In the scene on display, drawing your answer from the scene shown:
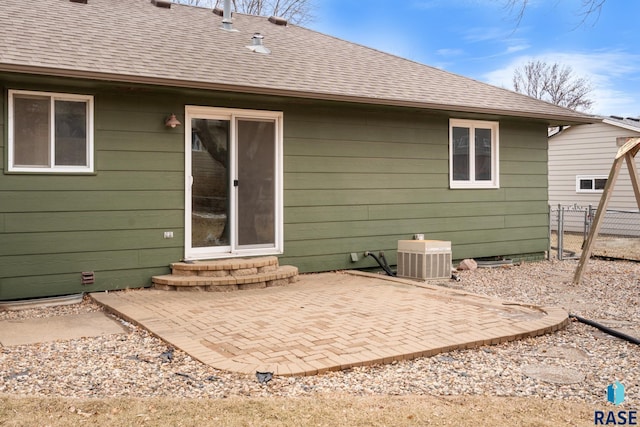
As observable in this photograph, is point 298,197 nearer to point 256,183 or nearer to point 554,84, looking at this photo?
point 256,183

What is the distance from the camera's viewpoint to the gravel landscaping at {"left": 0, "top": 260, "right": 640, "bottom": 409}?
129 inches

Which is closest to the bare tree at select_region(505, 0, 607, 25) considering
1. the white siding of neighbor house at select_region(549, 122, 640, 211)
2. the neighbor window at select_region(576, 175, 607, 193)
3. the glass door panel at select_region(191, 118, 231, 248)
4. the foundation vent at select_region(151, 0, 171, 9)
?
the glass door panel at select_region(191, 118, 231, 248)

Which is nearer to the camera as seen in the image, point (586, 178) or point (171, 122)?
point (171, 122)

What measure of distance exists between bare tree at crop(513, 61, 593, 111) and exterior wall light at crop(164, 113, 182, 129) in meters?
27.7

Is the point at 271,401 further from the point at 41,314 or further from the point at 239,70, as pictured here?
the point at 239,70

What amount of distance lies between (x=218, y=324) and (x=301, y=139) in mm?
3473

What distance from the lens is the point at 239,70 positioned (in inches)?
278

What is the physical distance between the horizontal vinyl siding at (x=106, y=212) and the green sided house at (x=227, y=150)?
15mm

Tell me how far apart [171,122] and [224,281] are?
193 centimetres

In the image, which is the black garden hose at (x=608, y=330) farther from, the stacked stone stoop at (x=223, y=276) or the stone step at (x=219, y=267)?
the stone step at (x=219, y=267)

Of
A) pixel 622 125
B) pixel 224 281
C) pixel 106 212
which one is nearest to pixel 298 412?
pixel 224 281

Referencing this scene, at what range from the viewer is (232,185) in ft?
23.2

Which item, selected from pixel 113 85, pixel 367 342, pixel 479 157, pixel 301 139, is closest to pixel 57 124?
pixel 113 85

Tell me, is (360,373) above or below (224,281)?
below
